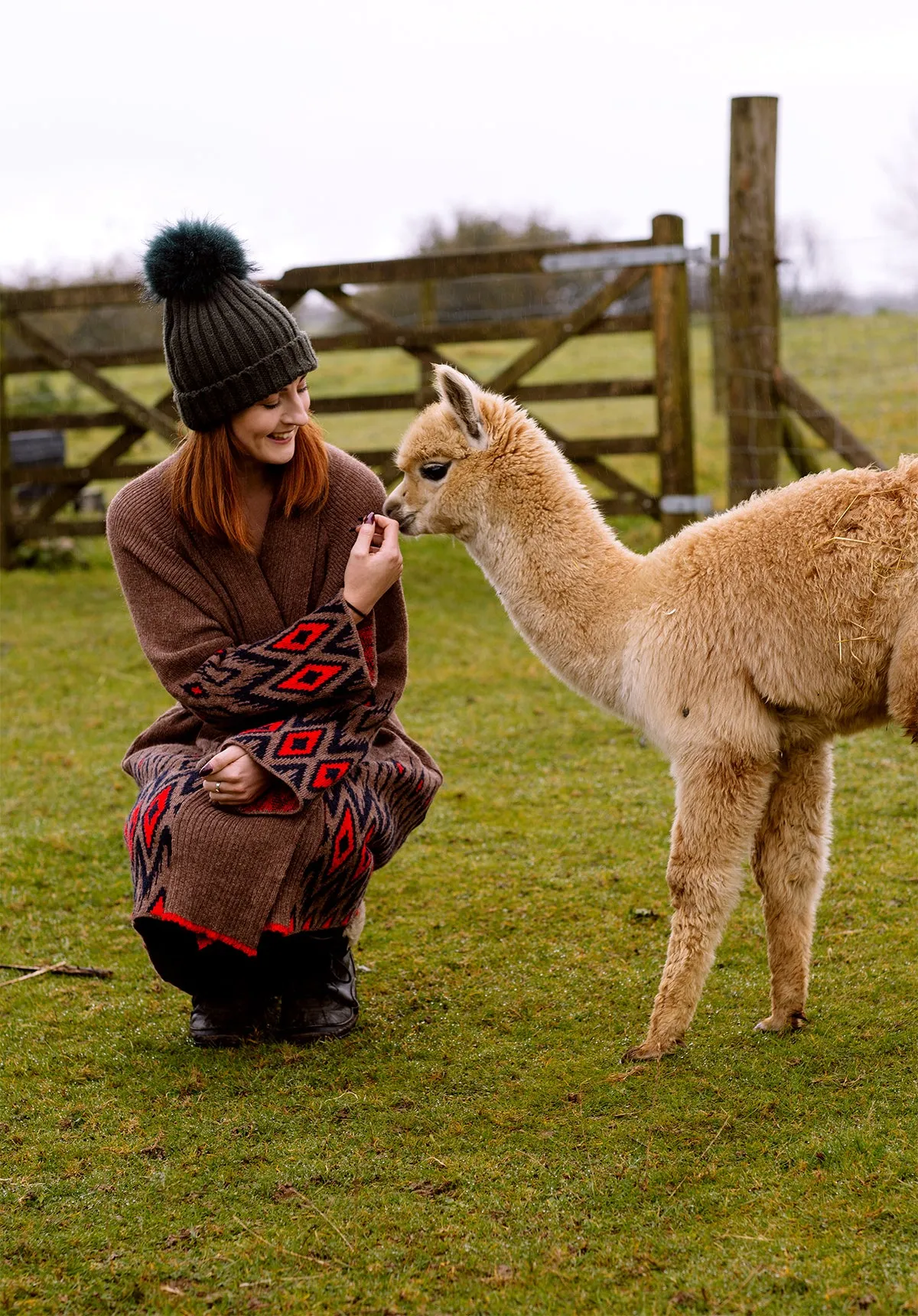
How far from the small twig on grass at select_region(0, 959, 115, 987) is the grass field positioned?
5 cm

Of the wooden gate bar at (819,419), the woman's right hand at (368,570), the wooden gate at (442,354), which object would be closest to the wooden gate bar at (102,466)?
the wooden gate at (442,354)

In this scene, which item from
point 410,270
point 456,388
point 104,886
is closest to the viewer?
point 456,388

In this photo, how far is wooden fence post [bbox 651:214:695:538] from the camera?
762cm

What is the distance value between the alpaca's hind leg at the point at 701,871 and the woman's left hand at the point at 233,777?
931 mm

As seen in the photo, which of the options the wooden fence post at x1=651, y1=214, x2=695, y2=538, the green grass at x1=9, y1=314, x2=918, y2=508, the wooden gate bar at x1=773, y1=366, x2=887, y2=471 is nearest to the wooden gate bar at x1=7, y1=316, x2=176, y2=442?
the green grass at x1=9, y1=314, x2=918, y2=508

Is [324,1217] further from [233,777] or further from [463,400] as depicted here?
[463,400]

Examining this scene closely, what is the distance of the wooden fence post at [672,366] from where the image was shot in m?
7.62

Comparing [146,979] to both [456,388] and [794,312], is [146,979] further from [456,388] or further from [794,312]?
[794,312]

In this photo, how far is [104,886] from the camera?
4293 mm

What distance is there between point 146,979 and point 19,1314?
148 centimetres

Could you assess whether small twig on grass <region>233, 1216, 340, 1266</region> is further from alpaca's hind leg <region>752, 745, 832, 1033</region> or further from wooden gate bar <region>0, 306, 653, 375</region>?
wooden gate bar <region>0, 306, 653, 375</region>

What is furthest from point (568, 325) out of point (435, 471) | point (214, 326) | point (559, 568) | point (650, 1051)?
point (650, 1051)

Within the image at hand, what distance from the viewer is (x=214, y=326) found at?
3004 mm

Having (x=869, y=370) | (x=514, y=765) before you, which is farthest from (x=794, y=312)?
(x=514, y=765)
